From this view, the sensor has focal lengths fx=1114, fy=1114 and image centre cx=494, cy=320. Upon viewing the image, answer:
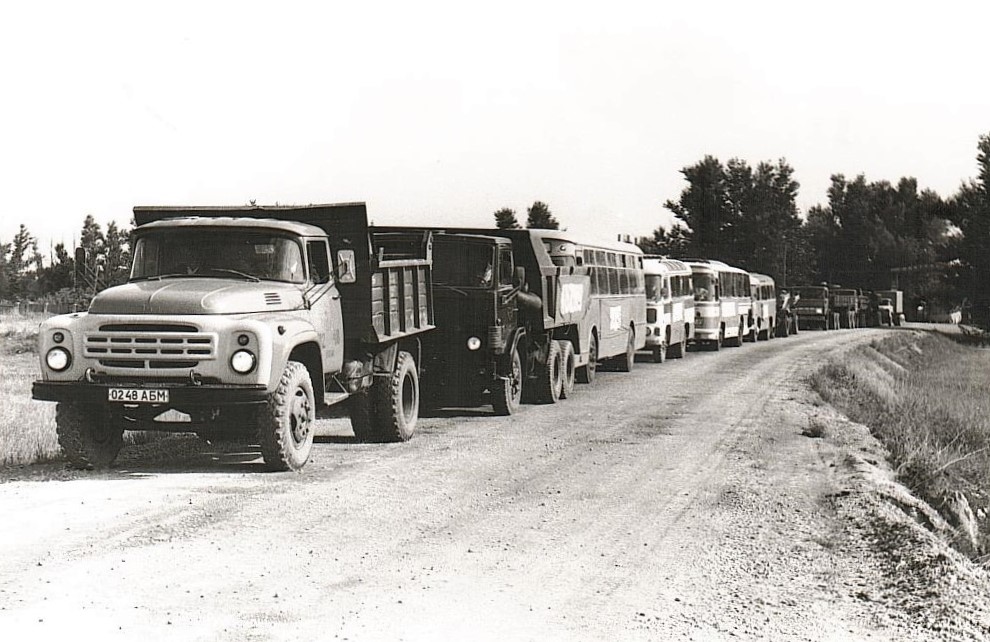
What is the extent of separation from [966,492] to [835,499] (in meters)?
2.68

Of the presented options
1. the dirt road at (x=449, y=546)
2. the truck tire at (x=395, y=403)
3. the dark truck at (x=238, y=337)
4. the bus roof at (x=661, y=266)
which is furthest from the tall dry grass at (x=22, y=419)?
the bus roof at (x=661, y=266)

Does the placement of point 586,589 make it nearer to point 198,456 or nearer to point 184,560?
point 184,560

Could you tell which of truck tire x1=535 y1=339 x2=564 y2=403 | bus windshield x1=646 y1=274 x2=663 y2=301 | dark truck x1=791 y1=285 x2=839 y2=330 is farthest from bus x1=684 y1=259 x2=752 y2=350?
dark truck x1=791 y1=285 x2=839 y2=330

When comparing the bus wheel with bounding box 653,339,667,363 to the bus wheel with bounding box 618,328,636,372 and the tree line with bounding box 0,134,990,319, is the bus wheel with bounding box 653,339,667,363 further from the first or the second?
the tree line with bounding box 0,134,990,319

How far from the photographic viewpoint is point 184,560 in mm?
6902

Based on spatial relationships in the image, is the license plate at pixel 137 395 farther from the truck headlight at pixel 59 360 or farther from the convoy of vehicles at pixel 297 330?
the truck headlight at pixel 59 360

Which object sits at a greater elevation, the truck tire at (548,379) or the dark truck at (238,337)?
the dark truck at (238,337)

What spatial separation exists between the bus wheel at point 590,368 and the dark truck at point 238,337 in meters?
8.51

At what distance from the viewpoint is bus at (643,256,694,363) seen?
2759cm

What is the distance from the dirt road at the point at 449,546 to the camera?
577 cm

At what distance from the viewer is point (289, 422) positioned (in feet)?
32.9

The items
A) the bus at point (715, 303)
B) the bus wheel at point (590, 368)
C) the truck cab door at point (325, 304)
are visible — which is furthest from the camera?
the bus at point (715, 303)

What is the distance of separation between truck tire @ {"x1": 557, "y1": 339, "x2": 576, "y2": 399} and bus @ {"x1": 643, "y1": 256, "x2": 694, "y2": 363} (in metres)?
8.82

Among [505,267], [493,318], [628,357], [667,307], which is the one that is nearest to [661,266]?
[667,307]
